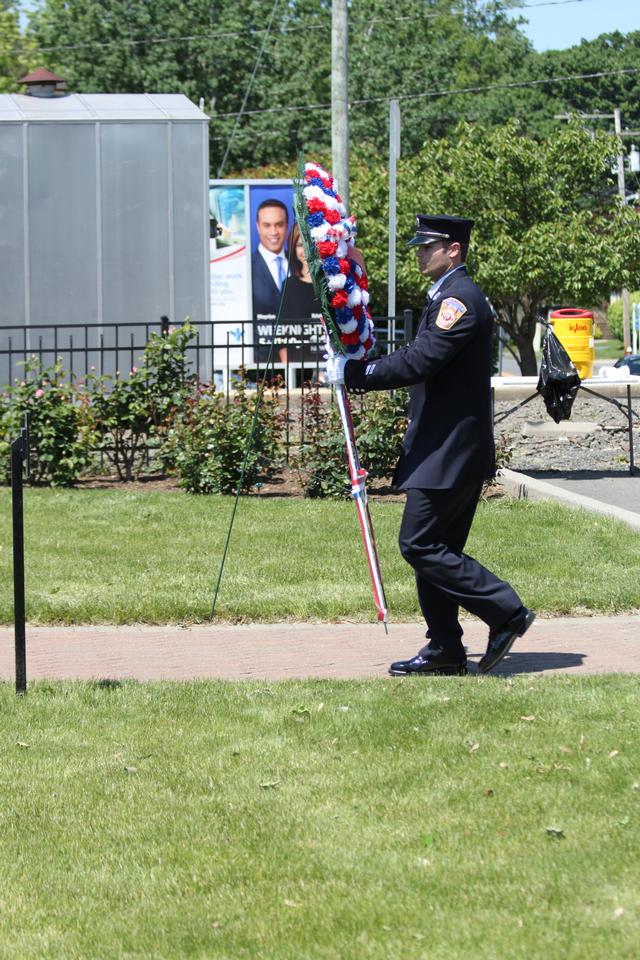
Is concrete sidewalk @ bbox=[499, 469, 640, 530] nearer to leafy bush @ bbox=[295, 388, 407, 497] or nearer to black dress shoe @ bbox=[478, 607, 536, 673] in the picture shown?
leafy bush @ bbox=[295, 388, 407, 497]

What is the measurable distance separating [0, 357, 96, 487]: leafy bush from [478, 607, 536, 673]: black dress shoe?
6.22 meters

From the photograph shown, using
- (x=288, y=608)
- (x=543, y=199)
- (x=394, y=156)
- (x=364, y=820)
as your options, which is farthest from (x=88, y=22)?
(x=364, y=820)

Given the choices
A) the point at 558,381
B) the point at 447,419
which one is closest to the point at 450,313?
the point at 447,419

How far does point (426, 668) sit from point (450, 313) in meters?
1.57

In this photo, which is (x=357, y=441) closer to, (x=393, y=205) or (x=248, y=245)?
(x=393, y=205)

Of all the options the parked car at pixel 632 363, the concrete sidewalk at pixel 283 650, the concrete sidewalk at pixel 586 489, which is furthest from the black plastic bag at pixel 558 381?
the parked car at pixel 632 363

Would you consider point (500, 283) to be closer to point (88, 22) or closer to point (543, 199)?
point (543, 199)

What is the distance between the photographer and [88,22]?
47.2 meters

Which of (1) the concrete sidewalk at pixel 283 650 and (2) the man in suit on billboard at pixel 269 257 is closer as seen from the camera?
(1) the concrete sidewalk at pixel 283 650

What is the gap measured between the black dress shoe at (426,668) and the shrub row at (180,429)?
448 cm

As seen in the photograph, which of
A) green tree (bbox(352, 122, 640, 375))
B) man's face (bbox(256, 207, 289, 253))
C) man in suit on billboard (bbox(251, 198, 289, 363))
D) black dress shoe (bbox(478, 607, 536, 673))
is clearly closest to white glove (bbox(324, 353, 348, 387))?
black dress shoe (bbox(478, 607, 536, 673))

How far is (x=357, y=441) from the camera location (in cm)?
1098

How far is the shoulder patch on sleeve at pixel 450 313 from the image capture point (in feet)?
18.8

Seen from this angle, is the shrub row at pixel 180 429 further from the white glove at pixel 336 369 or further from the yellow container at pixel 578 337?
the yellow container at pixel 578 337
